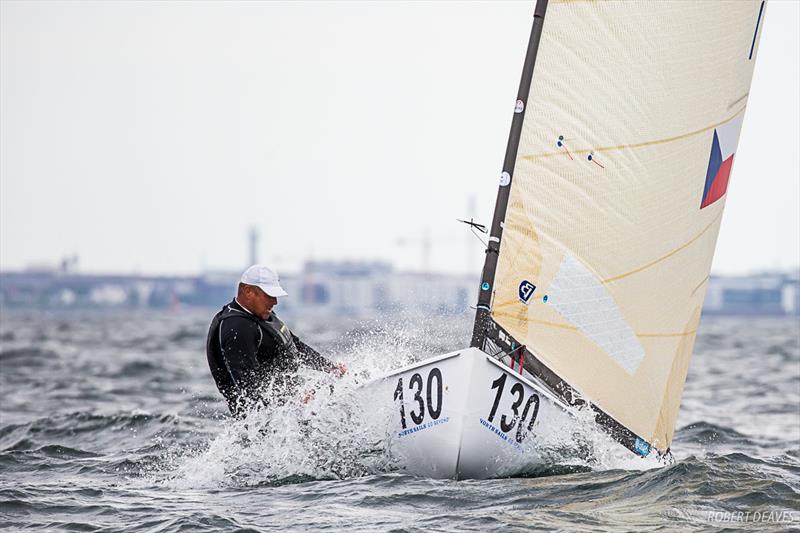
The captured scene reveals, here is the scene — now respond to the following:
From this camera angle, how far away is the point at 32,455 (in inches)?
310

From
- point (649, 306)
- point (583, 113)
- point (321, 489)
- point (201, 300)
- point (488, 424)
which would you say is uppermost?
point (583, 113)

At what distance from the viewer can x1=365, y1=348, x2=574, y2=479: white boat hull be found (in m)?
5.84

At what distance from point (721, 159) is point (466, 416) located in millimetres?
2173

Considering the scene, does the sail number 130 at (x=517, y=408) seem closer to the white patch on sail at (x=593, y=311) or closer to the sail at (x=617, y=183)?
the sail at (x=617, y=183)

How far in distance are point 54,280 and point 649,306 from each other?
111054 mm

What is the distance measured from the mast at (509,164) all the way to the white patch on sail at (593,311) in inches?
13.9

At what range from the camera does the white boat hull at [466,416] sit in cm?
584

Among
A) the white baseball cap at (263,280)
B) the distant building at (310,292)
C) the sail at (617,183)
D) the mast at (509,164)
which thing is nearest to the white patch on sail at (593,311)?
the sail at (617,183)

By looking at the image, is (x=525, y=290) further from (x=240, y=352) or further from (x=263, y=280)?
(x=240, y=352)

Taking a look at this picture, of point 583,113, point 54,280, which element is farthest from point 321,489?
point 54,280

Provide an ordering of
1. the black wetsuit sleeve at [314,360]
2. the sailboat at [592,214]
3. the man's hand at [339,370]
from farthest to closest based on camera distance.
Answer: the black wetsuit sleeve at [314,360] < the man's hand at [339,370] < the sailboat at [592,214]

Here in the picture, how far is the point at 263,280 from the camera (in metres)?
6.52

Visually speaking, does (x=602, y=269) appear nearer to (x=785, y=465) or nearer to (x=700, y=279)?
(x=700, y=279)

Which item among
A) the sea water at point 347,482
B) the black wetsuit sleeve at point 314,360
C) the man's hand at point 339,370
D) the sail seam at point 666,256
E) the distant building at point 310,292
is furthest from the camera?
the distant building at point 310,292
